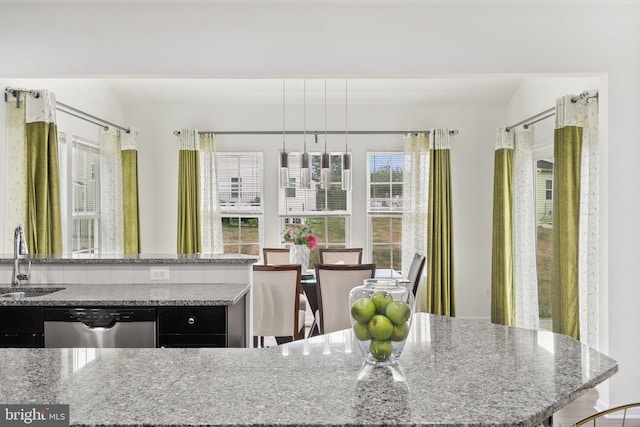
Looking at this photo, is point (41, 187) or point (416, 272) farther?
→ point (416, 272)

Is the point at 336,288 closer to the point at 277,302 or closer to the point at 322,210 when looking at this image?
the point at 277,302

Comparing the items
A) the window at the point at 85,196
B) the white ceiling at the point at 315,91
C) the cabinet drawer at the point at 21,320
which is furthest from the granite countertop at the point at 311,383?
the white ceiling at the point at 315,91

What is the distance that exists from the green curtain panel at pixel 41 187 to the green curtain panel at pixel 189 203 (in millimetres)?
2000

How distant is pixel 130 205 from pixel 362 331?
16.1 ft

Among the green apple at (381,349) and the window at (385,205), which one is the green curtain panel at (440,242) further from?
the green apple at (381,349)

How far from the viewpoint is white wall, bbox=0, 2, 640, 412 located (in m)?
3.45

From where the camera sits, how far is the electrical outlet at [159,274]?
3.31 m

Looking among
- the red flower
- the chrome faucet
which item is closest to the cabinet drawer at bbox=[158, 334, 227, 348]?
the chrome faucet

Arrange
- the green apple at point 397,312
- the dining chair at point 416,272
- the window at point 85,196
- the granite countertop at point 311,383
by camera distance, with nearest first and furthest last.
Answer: the granite countertop at point 311,383, the green apple at point 397,312, the dining chair at point 416,272, the window at point 85,196

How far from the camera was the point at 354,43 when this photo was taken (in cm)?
348

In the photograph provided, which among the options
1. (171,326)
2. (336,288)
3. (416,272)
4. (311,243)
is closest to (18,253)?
(171,326)

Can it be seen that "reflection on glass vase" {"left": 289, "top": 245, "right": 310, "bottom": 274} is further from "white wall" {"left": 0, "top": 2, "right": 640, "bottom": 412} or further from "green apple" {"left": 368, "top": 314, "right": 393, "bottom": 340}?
"green apple" {"left": 368, "top": 314, "right": 393, "bottom": 340}

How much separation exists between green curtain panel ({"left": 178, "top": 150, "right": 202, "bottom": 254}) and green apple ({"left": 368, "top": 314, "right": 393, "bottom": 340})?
4837 mm

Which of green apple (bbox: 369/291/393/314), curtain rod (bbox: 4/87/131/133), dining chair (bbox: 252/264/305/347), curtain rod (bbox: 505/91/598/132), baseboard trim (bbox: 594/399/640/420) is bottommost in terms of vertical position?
baseboard trim (bbox: 594/399/640/420)
